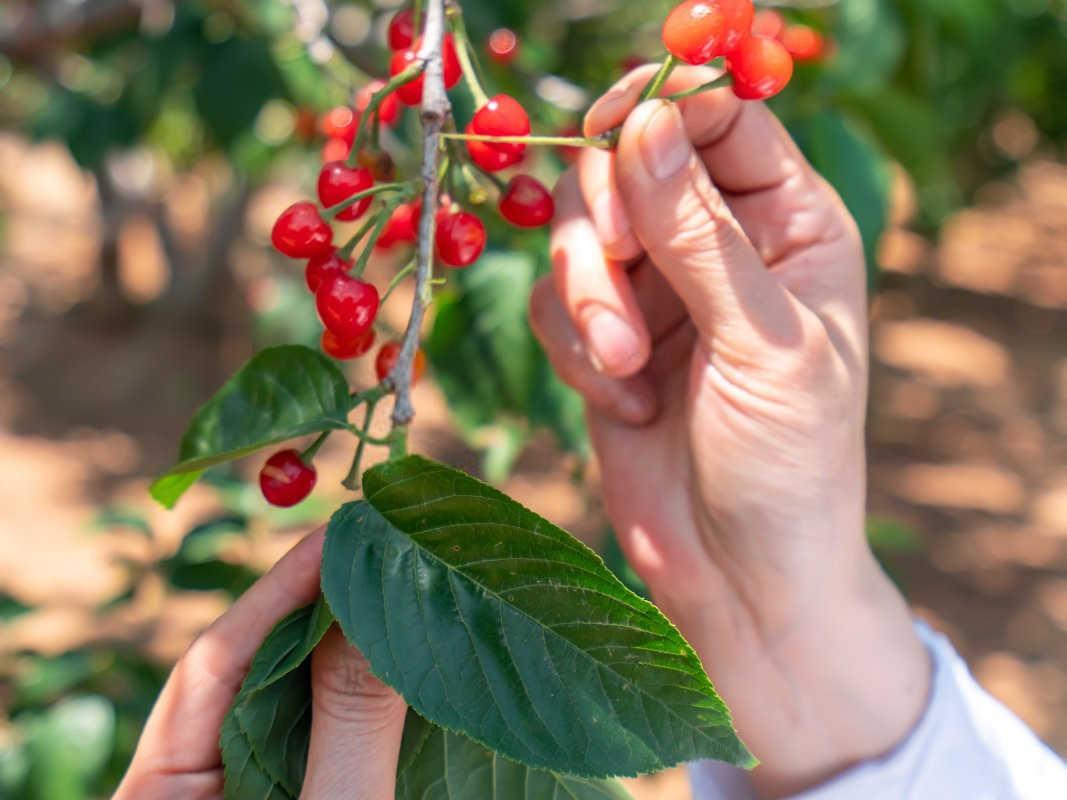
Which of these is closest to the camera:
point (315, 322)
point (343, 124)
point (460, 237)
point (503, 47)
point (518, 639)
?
point (518, 639)

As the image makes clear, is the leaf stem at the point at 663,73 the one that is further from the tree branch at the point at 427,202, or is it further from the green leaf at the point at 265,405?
the green leaf at the point at 265,405

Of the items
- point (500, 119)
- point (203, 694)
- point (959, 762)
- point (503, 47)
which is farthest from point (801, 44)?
point (203, 694)

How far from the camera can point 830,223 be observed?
1502mm

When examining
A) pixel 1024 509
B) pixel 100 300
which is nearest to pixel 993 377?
pixel 1024 509

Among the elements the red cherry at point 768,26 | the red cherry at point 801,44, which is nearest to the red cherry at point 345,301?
the red cherry at point 768,26

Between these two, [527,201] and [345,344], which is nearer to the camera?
[345,344]

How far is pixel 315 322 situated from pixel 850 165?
1.36 metres

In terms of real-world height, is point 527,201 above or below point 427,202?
below

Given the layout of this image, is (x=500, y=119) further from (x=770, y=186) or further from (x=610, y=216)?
(x=770, y=186)

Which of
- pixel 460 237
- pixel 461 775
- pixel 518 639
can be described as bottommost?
pixel 461 775

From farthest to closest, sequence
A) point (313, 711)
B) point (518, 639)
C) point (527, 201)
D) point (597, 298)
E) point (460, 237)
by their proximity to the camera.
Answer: point (597, 298), point (527, 201), point (460, 237), point (313, 711), point (518, 639)

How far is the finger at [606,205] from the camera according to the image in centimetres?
141

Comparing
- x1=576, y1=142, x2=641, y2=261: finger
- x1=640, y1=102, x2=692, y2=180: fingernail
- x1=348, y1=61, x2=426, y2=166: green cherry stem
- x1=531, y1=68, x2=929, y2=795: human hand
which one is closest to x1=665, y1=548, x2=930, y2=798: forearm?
x1=531, y1=68, x2=929, y2=795: human hand

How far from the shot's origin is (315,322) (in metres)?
2.63
